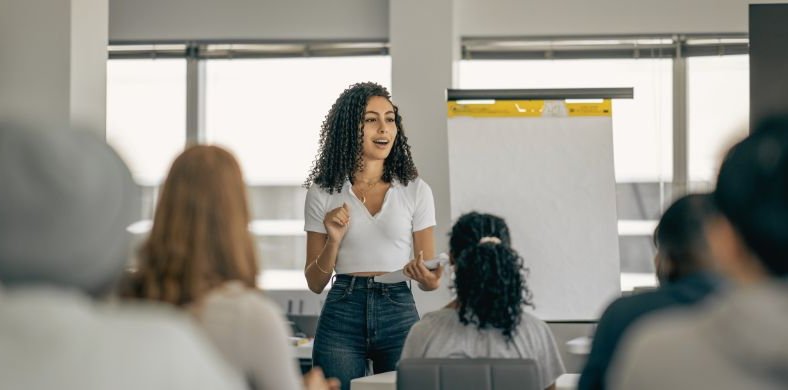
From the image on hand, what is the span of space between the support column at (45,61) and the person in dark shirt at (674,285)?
319cm

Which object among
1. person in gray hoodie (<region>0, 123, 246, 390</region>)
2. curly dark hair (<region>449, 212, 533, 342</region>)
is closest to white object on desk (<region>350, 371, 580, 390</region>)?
curly dark hair (<region>449, 212, 533, 342</region>)

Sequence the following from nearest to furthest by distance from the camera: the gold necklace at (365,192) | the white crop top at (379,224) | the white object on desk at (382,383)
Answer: the white object on desk at (382,383), the white crop top at (379,224), the gold necklace at (365,192)

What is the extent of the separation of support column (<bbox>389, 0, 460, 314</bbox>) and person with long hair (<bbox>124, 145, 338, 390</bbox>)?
4295mm

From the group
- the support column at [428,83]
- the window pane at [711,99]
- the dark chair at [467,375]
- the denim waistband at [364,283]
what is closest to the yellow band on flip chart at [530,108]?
the support column at [428,83]

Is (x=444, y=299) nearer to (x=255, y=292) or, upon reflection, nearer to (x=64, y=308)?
(x=255, y=292)

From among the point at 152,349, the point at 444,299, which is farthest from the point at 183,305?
the point at 444,299

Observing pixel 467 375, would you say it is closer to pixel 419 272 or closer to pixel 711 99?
pixel 419 272

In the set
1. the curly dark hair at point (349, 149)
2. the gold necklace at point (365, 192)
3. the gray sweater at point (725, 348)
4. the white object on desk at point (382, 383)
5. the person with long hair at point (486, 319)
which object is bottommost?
the white object on desk at point (382, 383)

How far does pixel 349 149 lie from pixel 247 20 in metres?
3.18

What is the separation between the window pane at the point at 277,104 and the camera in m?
6.77

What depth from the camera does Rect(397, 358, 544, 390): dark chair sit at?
246 cm

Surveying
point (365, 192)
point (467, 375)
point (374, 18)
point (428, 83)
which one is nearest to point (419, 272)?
point (365, 192)

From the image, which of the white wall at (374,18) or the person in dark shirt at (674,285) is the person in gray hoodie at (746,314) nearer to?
the person in dark shirt at (674,285)

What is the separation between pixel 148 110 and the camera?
691cm
